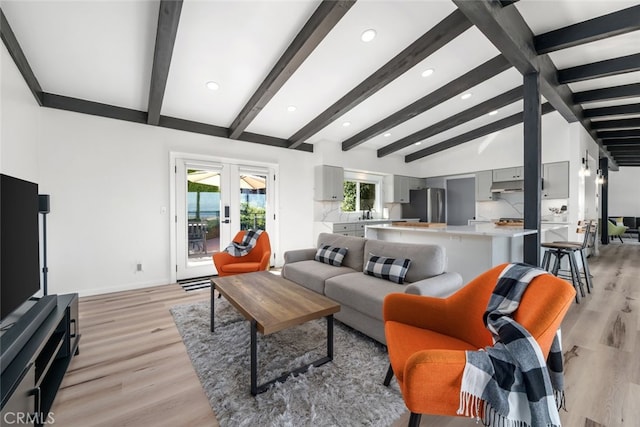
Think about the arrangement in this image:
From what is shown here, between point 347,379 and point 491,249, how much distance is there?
2.21 meters

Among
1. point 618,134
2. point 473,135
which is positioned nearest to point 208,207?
point 473,135

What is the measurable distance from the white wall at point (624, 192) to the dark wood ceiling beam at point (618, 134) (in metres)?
5.28

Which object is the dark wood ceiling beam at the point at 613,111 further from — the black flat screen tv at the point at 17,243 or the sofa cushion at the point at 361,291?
the black flat screen tv at the point at 17,243

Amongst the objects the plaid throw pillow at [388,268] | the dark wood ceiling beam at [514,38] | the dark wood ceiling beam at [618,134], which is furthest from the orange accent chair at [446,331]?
the dark wood ceiling beam at [618,134]

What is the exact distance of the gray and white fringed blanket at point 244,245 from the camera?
12.1 feet

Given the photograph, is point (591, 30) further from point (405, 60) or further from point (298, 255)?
point (298, 255)

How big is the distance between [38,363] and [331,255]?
2.52 metres

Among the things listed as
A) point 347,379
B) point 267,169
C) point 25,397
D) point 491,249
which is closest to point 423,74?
point 491,249

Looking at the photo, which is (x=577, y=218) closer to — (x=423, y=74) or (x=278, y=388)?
(x=423, y=74)

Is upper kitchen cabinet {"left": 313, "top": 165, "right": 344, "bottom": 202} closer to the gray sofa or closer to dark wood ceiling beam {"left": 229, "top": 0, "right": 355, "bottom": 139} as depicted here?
dark wood ceiling beam {"left": 229, "top": 0, "right": 355, "bottom": 139}

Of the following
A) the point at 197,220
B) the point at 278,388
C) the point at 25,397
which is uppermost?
the point at 197,220

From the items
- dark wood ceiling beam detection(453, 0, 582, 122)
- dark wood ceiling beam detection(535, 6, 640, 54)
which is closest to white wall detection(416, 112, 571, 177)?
dark wood ceiling beam detection(453, 0, 582, 122)

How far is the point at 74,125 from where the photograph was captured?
351cm

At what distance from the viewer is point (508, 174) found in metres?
5.88
